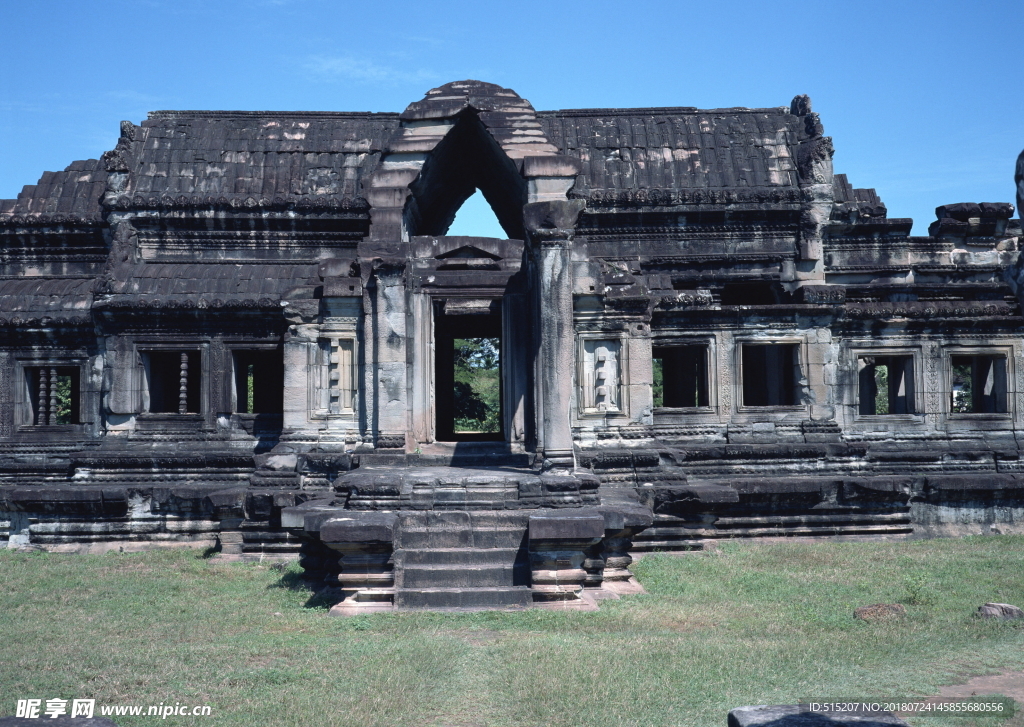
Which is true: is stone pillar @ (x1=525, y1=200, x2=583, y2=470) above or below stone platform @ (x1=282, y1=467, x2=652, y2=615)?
above

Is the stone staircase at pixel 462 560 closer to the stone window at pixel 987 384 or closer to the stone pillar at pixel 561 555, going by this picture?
the stone pillar at pixel 561 555

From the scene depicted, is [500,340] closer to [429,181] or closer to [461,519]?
[429,181]

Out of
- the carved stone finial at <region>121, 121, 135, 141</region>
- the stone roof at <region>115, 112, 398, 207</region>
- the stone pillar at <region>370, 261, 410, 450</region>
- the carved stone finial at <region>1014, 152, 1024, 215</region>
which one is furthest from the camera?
the carved stone finial at <region>121, 121, 135, 141</region>

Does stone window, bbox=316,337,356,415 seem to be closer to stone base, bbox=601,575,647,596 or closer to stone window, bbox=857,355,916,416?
stone base, bbox=601,575,647,596

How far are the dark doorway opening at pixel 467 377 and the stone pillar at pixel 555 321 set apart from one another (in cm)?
197

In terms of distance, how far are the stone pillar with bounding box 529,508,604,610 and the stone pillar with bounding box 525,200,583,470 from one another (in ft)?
4.32

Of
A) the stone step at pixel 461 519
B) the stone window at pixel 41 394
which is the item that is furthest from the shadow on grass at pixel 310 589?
the stone window at pixel 41 394

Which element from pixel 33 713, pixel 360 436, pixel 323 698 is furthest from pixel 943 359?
pixel 33 713

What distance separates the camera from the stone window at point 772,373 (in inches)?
588

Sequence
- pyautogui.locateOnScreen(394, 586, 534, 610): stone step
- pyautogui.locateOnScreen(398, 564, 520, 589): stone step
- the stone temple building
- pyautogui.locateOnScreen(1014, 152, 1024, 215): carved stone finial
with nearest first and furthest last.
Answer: pyautogui.locateOnScreen(1014, 152, 1024, 215): carved stone finial
pyautogui.locateOnScreen(394, 586, 534, 610): stone step
pyautogui.locateOnScreen(398, 564, 520, 589): stone step
the stone temple building

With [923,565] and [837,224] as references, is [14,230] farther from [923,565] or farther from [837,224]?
[923,565]

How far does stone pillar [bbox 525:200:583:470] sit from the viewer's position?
10.9 metres

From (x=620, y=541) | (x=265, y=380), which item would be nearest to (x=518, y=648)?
(x=620, y=541)

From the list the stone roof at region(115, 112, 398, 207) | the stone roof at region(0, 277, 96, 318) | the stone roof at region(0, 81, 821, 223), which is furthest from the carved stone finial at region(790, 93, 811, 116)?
the stone roof at region(0, 277, 96, 318)
